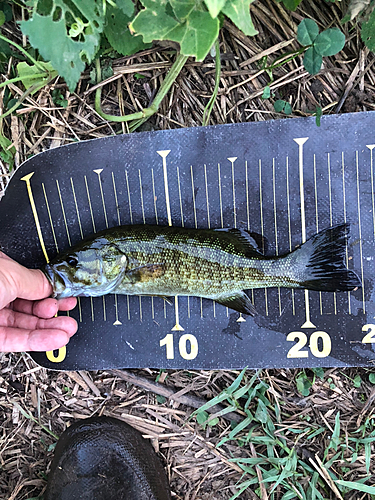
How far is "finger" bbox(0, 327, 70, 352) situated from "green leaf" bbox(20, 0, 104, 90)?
5.88ft

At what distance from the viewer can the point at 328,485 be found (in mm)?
2955

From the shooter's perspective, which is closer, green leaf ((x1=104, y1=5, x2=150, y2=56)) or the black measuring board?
green leaf ((x1=104, y1=5, x2=150, y2=56))

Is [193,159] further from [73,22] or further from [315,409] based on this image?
[315,409]

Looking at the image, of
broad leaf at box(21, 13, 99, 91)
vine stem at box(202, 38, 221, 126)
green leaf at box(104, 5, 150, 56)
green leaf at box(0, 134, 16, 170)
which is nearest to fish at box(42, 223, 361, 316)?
vine stem at box(202, 38, 221, 126)

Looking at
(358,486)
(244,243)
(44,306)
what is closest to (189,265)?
(244,243)

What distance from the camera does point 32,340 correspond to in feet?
9.41

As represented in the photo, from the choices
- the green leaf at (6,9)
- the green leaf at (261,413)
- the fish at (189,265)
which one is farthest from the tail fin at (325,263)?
the green leaf at (6,9)

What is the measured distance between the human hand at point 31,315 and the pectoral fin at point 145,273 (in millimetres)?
590

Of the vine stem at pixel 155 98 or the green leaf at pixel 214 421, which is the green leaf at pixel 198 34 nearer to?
the vine stem at pixel 155 98

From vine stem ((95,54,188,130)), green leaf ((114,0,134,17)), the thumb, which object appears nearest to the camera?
green leaf ((114,0,134,17))

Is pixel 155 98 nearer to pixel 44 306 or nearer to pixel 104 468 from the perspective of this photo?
pixel 44 306

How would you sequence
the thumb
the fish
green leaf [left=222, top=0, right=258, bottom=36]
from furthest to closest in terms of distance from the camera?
the fish → the thumb → green leaf [left=222, top=0, right=258, bottom=36]

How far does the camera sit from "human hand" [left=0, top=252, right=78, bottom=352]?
2.68m

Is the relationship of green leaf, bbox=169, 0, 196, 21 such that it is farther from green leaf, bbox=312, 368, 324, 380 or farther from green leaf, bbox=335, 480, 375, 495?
green leaf, bbox=335, 480, 375, 495
